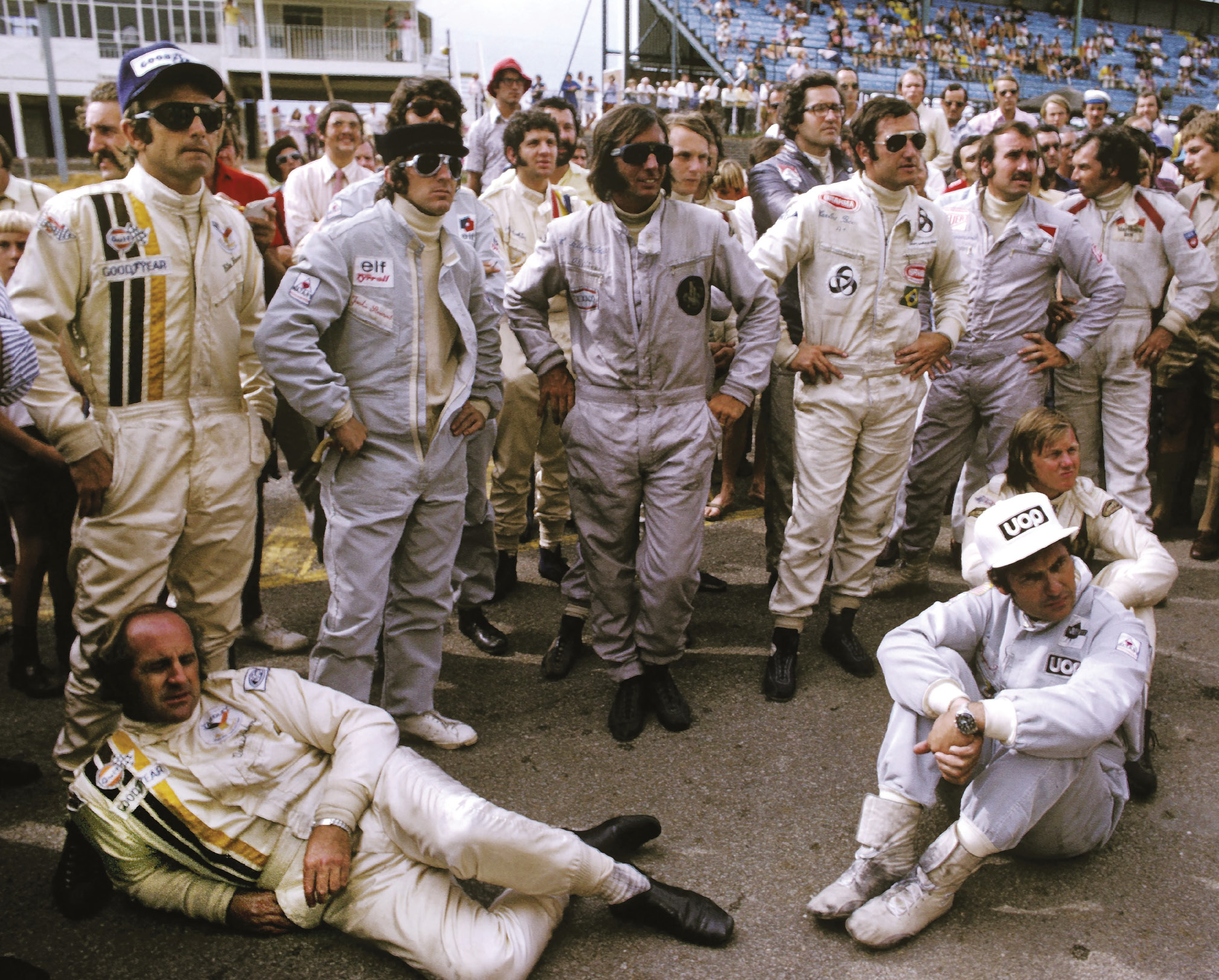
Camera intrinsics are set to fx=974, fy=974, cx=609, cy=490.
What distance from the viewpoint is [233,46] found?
36438 mm

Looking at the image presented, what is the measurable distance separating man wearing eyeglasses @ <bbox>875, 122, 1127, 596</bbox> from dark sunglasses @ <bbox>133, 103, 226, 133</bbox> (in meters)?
3.34

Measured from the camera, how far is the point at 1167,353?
593 cm

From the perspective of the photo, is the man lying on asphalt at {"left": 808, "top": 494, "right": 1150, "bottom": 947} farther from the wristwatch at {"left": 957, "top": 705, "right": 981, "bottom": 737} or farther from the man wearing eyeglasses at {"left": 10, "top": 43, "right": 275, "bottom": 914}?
the man wearing eyeglasses at {"left": 10, "top": 43, "right": 275, "bottom": 914}

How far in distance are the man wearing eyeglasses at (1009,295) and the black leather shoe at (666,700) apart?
2060mm

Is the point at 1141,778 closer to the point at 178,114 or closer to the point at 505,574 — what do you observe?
the point at 505,574

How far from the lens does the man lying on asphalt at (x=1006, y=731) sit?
260 cm

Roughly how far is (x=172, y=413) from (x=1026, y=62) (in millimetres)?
34301

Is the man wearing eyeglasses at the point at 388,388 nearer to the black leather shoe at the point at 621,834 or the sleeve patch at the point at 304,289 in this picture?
the sleeve patch at the point at 304,289

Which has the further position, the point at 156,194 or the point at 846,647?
the point at 846,647

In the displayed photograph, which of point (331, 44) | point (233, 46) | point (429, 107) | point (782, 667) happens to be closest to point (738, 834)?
point (782, 667)

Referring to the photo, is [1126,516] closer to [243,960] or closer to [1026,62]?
[243,960]

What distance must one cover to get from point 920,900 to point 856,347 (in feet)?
7.49

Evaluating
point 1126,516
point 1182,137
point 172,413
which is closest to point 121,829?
point 172,413

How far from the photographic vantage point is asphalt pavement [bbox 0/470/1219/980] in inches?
103
